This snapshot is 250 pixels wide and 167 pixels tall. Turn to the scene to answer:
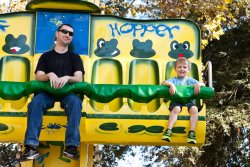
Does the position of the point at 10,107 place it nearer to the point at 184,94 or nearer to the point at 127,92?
the point at 127,92

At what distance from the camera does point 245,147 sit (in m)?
15.3

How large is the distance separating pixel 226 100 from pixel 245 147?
181 centimetres

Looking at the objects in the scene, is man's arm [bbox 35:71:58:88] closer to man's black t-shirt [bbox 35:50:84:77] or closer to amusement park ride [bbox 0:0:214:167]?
man's black t-shirt [bbox 35:50:84:77]

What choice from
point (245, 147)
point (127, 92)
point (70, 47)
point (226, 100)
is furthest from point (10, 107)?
point (245, 147)

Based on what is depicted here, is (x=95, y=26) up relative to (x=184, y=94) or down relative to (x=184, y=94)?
up

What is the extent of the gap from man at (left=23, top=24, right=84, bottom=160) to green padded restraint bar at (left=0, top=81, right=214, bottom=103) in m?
0.07

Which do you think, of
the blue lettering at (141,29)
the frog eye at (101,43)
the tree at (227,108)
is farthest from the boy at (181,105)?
the tree at (227,108)

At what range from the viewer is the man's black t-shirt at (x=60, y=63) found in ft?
16.3

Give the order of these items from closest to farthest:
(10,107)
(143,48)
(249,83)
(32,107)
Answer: (32,107), (10,107), (143,48), (249,83)

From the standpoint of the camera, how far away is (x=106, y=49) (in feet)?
17.9

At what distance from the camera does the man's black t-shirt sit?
496 cm

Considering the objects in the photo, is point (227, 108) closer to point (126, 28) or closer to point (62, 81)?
point (126, 28)

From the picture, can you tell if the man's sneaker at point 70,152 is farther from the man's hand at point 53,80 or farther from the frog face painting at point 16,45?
the frog face painting at point 16,45

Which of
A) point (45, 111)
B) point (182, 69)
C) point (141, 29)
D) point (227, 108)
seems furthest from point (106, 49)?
point (227, 108)
